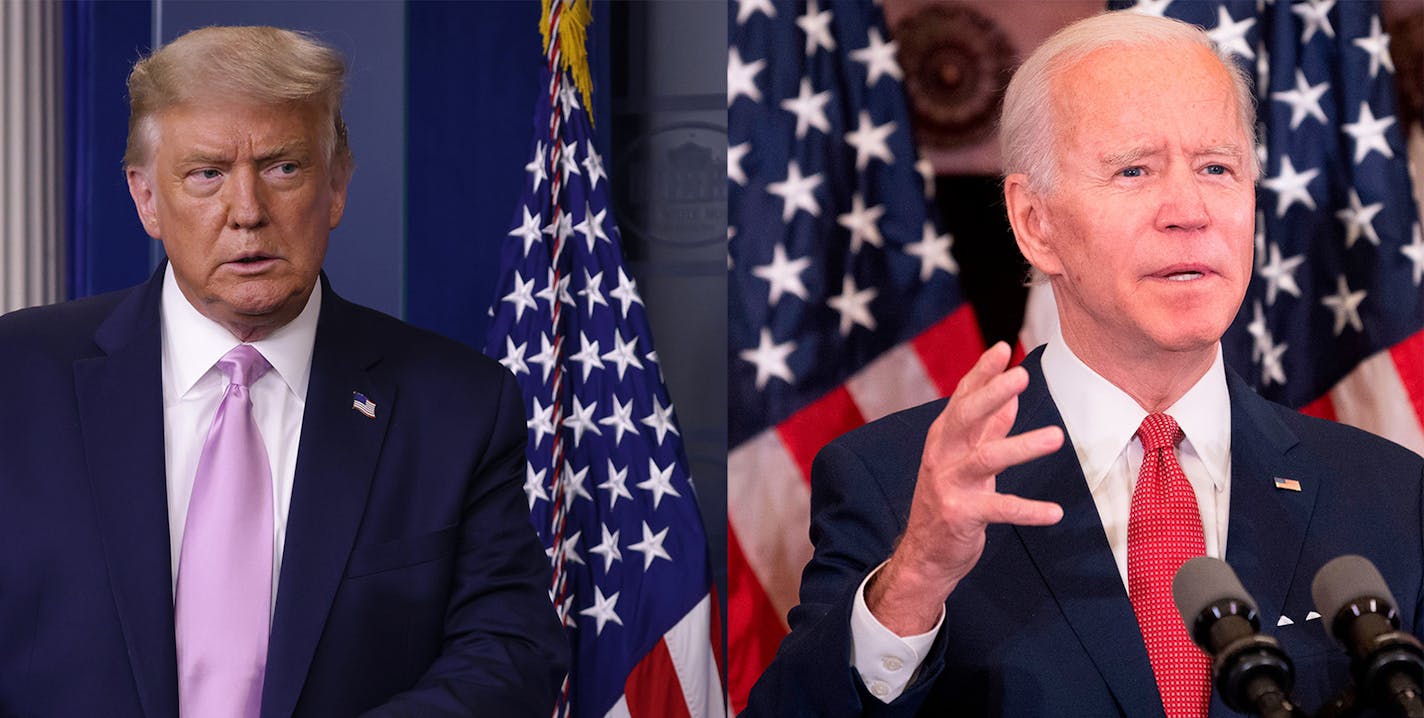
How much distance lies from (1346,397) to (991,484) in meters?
2.26

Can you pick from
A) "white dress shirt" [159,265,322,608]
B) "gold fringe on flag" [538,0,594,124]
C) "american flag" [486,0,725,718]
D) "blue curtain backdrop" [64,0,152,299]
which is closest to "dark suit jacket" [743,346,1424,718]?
"white dress shirt" [159,265,322,608]

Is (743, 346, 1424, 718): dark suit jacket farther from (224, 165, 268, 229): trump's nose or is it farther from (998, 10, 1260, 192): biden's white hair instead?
(224, 165, 268, 229): trump's nose

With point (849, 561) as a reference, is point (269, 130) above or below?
above

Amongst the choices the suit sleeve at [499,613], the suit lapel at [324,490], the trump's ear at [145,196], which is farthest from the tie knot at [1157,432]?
the trump's ear at [145,196]

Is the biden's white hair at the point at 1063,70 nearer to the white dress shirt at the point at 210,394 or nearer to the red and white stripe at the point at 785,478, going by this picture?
the white dress shirt at the point at 210,394

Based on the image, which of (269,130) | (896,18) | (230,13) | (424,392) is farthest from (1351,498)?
(230,13)

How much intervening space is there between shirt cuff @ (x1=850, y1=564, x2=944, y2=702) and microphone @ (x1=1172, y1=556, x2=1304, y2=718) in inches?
13.3

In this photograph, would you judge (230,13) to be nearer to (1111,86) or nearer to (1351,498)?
(1111,86)

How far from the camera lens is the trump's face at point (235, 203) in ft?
6.59

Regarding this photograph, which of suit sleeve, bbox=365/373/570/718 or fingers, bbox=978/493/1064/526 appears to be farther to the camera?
suit sleeve, bbox=365/373/570/718

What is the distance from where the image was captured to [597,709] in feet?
11.5

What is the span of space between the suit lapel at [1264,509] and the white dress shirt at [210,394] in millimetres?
1284

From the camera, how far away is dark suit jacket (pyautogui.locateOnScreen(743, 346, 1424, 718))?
5.71 feet

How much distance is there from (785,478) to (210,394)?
169 centimetres
